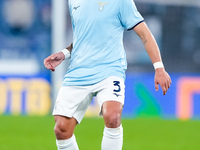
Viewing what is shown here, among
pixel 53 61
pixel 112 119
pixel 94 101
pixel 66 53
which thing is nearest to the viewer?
pixel 112 119

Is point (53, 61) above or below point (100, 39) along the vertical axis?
below

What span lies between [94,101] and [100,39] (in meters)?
7.77

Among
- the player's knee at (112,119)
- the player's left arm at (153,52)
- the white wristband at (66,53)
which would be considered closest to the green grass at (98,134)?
the white wristband at (66,53)

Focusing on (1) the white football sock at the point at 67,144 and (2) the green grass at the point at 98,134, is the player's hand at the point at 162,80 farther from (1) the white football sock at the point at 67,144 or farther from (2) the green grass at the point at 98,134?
(2) the green grass at the point at 98,134

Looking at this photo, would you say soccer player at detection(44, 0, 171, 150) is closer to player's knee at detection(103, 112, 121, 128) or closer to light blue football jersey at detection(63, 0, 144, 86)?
light blue football jersey at detection(63, 0, 144, 86)

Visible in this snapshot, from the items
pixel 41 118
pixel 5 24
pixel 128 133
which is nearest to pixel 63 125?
pixel 128 133

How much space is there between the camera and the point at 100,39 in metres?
5.23

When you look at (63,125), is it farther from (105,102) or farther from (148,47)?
(148,47)

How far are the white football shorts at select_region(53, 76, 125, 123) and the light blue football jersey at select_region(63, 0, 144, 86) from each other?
0.16 ft

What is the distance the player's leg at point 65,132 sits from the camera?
5168 millimetres

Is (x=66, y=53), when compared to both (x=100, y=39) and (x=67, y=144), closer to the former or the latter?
(x=100, y=39)

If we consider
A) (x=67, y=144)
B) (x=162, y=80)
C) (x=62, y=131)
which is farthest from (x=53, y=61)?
(x=162, y=80)

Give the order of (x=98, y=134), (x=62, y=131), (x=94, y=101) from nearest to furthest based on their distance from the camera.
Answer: (x=62, y=131) → (x=98, y=134) → (x=94, y=101)

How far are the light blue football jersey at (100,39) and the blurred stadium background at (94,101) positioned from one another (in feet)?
11.2
